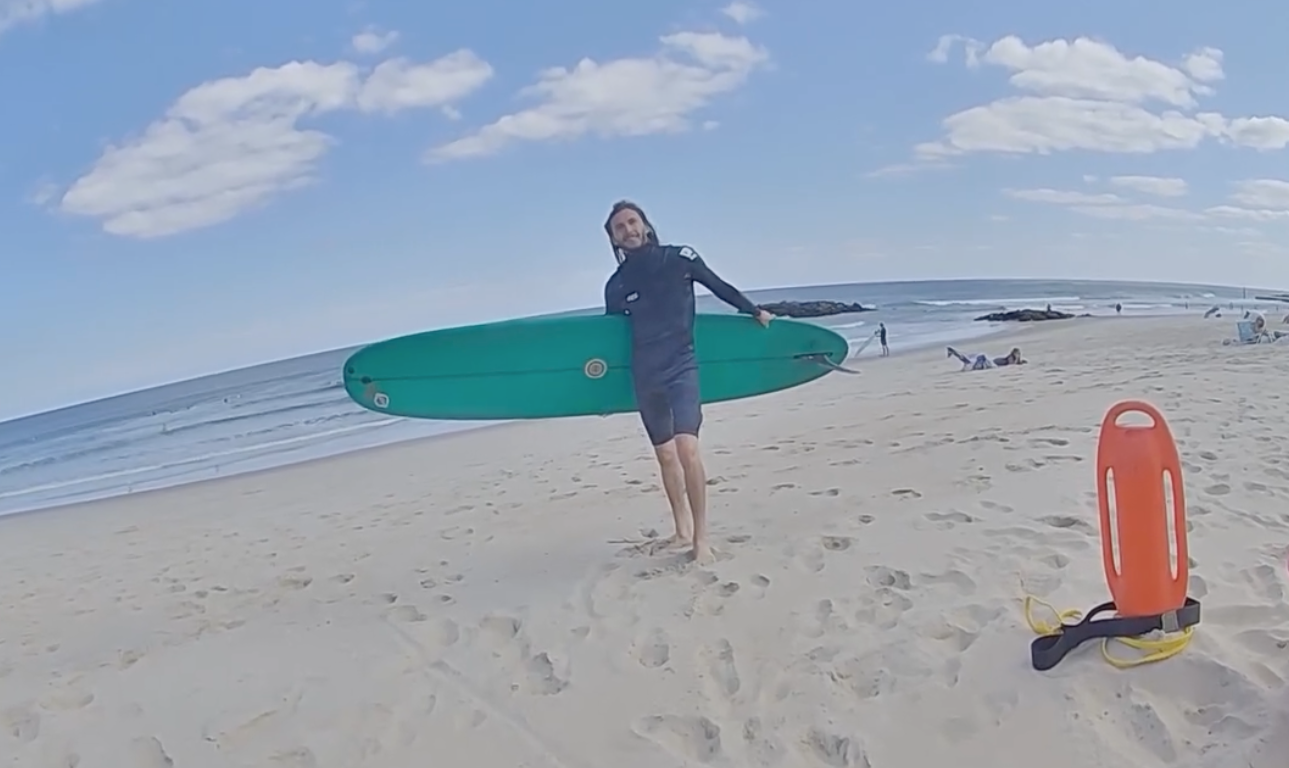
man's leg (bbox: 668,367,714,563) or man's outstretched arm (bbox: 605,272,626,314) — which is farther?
man's outstretched arm (bbox: 605,272,626,314)

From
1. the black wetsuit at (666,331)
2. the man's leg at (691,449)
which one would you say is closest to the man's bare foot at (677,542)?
the man's leg at (691,449)

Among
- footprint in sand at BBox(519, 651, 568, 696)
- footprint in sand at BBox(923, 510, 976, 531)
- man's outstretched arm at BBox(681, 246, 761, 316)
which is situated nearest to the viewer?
footprint in sand at BBox(519, 651, 568, 696)

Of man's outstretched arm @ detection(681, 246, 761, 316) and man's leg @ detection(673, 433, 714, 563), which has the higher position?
man's outstretched arm @ detection(681, 246, 761, 316)

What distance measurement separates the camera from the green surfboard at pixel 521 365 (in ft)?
16.4

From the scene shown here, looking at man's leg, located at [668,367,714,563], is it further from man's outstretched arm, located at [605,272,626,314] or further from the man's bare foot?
man's outstretched arm, located at [605,272,626,314]

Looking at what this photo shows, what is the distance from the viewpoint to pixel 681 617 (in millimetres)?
3271

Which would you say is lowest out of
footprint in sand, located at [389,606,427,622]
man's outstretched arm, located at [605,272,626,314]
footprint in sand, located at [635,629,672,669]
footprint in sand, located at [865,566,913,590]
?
footprint in sand, located at [389,606,427,622]

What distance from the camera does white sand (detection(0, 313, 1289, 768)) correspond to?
7.77ft

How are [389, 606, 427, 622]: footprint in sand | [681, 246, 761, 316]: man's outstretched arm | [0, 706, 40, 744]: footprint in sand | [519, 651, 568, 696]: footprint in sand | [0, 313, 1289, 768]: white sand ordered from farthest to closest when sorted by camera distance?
[681, 246, 761, 316]: man's outstretched arm, [389, 606, 427, 622]: footprint in sand, [0, 706, 40, 744]: footprint in sand, [519, 651, 568, 696]: footprint in sand, [0, 313, 1289, 768]: white sand

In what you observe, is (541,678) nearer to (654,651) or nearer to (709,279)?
(654,651)

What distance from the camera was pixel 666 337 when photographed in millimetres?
3949

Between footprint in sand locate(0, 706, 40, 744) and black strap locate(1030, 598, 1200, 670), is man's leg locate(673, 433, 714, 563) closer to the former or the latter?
black strap locate(1030, 598, 1200, 670)

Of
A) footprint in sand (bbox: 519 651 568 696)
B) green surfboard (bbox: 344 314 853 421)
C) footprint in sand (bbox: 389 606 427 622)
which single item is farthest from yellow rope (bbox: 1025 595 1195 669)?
green surfboard (bbox: 344 314 853 421)

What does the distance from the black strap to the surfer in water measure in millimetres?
1579
